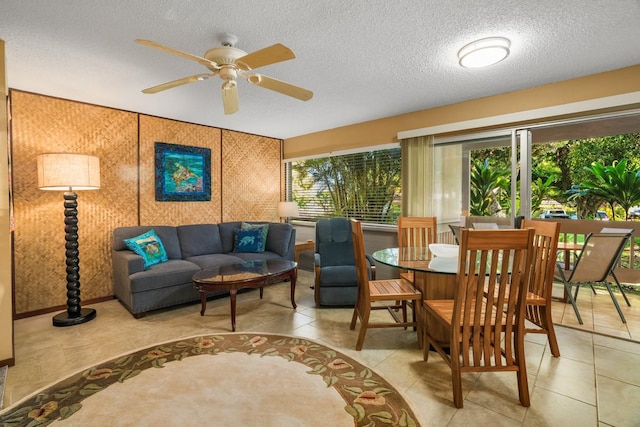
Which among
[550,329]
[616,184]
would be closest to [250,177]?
[550,329]

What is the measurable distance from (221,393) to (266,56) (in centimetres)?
214

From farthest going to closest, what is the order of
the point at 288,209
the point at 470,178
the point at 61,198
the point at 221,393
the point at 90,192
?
the point at 288,209 < the point at 470,178 < the point at 90,192 < the point at 61,198 < the point at 221,393

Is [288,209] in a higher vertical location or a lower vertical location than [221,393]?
higher

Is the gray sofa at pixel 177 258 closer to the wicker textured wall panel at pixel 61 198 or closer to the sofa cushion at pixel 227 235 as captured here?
the sofa cushion at pixel 227 235

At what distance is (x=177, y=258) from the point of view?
13.2 ft

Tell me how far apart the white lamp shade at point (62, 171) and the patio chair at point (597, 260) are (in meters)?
4.87

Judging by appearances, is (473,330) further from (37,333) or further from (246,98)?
(37,333)

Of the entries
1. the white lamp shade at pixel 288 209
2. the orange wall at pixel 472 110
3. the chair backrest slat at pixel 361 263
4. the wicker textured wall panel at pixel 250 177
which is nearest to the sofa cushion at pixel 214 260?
the wicker textured wall panel at pixel 250 177

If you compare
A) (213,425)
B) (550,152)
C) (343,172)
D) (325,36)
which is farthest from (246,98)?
(550,152)

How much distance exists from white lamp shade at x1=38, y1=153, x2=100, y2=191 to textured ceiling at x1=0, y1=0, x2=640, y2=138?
2.48 feet

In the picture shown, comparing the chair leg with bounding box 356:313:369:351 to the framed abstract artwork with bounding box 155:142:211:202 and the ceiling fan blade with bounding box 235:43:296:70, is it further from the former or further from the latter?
the framed abstract artwork with bounding box 155:142:211:202

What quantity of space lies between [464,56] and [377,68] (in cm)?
71

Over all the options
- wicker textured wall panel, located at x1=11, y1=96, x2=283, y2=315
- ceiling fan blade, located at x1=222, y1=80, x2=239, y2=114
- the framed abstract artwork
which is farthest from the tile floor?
ceiling fan blade, located at x1=222, y1=80, x2=239, y2=114

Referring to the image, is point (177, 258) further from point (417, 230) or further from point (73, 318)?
point (417, 230)
